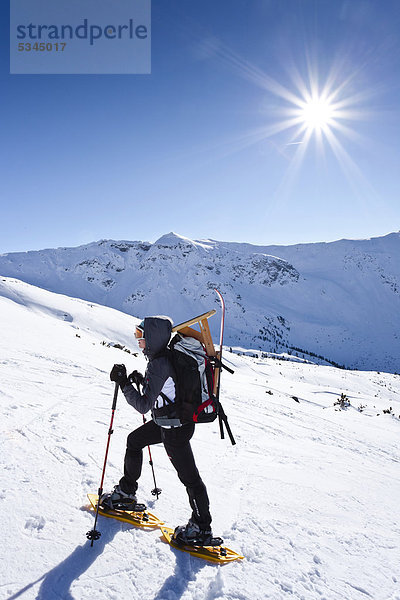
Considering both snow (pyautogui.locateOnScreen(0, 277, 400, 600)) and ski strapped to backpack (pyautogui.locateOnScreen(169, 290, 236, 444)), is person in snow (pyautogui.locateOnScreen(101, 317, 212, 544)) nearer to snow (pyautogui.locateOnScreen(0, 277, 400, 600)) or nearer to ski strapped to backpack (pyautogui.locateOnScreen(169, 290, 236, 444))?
ski strapped to backpack (pyautogui.locateOnScreen(169, 290, 236, 444))

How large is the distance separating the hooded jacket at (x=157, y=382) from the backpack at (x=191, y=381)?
0.26 ft

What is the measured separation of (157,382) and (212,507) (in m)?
2.47

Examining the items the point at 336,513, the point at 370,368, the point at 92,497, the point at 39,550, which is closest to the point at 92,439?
the point at 92,497

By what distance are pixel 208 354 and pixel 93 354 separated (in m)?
12.7

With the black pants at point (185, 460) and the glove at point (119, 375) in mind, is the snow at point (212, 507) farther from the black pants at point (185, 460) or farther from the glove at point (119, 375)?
the glove at point (119, 375)

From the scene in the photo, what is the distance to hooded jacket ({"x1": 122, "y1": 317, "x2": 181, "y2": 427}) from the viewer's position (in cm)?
344

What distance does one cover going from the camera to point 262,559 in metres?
3.46

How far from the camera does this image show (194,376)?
11.6 feet

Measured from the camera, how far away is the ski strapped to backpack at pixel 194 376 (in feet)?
11.5

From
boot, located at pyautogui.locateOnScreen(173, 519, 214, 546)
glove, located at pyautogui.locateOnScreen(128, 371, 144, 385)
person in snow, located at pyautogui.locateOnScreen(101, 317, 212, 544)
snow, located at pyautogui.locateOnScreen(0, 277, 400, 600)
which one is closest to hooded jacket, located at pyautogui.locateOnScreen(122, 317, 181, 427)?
person in snow, located at pyautogui.locateOnScreen(101, 317, 212, 544)

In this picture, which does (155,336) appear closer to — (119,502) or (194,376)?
(194,376)

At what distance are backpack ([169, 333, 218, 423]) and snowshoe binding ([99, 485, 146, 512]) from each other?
1.48 meters

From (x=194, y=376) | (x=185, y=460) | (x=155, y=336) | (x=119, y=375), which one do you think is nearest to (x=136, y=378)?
(x=119, y=375)

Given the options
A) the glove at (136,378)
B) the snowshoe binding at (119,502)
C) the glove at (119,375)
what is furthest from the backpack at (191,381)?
the snowshoe binding at (119,502)
